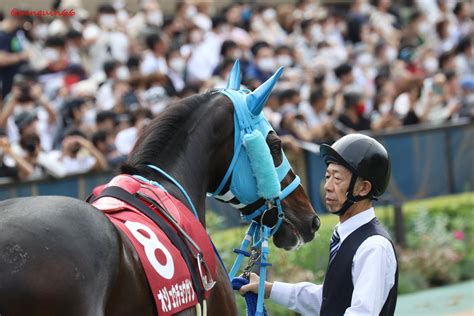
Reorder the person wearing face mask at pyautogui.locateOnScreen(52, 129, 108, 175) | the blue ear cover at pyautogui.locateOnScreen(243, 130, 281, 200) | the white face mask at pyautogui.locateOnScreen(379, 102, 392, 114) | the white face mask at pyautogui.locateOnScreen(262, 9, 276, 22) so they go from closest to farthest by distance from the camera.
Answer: the blue ear cover at pyautogui.locateOnScreen(243, 130, 281, 200), the person wearing face mask at pyautogui.locateOnScreen(52, 129, 108, 175), the white face mask at pyautogui.locateOnScreen(379, 102, 392, 114), the white face mask at pyautogui.locateOnScreen(262, 9, 276, 22)

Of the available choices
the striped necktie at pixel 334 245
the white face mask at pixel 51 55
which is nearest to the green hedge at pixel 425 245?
the white face mask at pixel 51 55

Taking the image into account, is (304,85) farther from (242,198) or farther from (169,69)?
(242,198)

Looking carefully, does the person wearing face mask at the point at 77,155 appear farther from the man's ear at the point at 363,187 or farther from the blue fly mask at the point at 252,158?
the man's ear at the point at 363,187

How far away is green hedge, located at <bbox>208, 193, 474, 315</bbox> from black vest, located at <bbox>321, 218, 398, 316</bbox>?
410cm

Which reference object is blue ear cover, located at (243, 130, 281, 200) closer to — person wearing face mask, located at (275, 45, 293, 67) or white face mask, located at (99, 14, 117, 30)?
white face mask, located at (99, 14, 117, 30)

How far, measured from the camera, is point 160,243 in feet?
12.3

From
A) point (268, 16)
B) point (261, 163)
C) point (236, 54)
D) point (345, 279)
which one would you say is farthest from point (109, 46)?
point (345, 279)

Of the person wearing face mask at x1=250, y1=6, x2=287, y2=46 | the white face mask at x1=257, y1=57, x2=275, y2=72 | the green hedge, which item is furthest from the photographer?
the person wearing face mask at x1=250, y1=6, x2=287, y2=46

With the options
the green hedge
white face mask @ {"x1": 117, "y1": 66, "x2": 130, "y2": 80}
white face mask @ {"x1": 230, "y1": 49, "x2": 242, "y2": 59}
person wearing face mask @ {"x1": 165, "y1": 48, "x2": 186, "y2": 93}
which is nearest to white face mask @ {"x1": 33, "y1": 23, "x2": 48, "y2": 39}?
white face mask @ {"x1": 117, "y1": 66, "x2": 130, "y2": 80}

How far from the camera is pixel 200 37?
12.0 meters

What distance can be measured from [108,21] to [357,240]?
8275 millimetres

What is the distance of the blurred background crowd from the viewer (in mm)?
8758

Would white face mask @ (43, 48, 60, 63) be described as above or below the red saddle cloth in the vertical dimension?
below

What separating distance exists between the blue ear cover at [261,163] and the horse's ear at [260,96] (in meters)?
0.12
